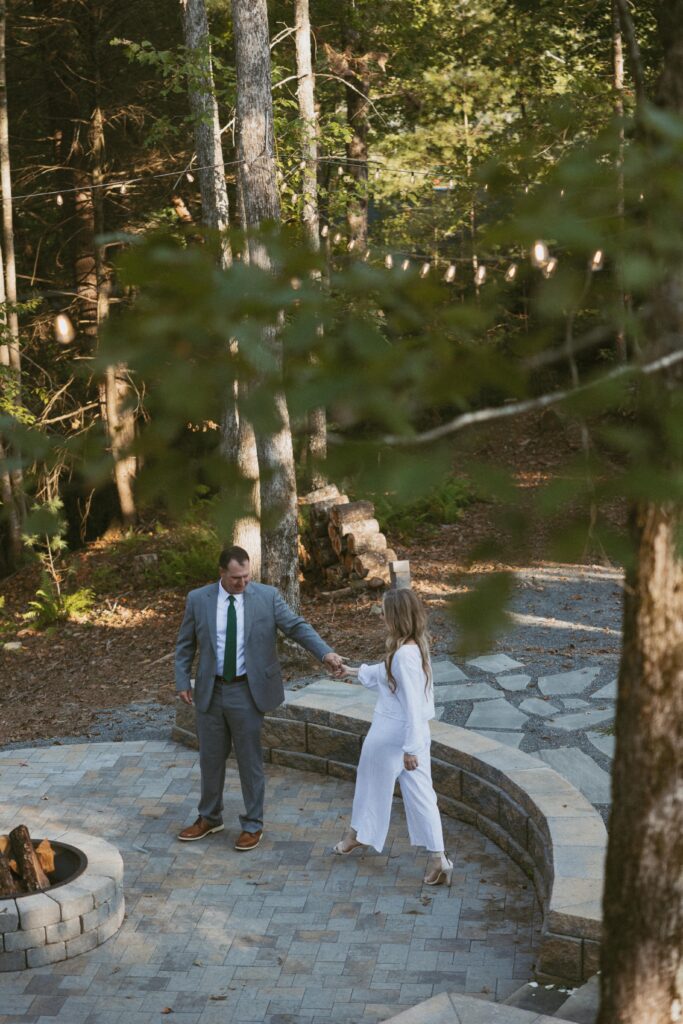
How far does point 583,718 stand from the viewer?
29.6ft

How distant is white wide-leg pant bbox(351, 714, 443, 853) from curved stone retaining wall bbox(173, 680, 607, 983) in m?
0.60

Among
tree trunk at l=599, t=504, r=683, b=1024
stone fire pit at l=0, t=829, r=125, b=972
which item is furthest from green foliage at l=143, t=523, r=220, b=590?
tree trunk at l=599, t=504, r=683, b=1024

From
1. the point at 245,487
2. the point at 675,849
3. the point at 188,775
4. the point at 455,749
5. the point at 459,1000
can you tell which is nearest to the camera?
the point at 245,487

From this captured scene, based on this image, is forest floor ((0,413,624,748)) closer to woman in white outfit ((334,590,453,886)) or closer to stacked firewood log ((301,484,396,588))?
stacked firewood log ((301,484,396,588))

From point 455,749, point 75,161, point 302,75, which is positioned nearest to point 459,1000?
point 455,749

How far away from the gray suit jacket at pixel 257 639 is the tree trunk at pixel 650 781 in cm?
380

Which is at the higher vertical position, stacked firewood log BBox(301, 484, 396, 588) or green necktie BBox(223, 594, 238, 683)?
green necktie BBox(223, 594, 238, 683)

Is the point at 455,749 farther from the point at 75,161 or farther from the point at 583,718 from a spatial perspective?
the point at 75,161

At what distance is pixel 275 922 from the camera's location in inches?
251

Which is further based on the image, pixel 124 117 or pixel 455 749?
pixel 124 117

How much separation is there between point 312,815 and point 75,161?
45.8 ft

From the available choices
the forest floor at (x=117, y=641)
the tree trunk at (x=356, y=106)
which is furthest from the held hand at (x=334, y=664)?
the tree trunk at (x=356, y=106)

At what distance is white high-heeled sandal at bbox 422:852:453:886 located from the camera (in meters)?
6.61

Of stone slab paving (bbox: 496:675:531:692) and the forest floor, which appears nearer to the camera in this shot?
stone slab paving (bbox: 496:675:531:692)
